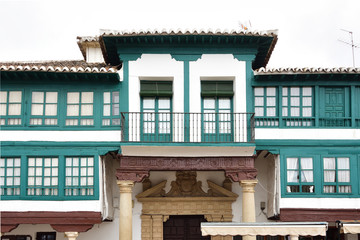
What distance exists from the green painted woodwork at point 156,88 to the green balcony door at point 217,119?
1.21 metres

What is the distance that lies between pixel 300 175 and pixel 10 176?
885cm

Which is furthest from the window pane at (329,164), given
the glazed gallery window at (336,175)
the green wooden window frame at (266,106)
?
the green wooden window frame at (266,106)

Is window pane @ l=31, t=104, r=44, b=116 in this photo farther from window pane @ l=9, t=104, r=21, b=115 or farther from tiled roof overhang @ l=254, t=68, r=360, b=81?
tiled roof overhang @ l=254, t=68, r=360, b=81

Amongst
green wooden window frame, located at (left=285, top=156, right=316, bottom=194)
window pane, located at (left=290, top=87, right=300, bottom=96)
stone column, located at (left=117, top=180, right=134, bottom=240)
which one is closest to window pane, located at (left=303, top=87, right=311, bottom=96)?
window pane, located at (left=290, top=87, right=300, bottom=96)

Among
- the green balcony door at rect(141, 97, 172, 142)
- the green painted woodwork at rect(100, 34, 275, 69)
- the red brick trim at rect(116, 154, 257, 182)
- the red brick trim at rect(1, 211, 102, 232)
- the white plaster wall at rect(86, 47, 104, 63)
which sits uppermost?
the white plaster wall at rect(86, 47, 104, 63)

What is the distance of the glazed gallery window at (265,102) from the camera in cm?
1522

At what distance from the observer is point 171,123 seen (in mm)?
15078

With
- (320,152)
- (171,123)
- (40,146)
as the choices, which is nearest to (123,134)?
(171,123)

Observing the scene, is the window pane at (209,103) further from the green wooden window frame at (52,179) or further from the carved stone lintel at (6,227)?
the carved stone lintel at (6,227)

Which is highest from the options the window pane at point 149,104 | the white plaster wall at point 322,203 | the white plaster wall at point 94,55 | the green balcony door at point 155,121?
the white plaster wall at point 94,55

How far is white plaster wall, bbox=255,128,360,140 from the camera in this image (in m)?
15.0

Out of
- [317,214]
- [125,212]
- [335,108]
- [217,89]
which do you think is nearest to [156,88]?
[217,89]

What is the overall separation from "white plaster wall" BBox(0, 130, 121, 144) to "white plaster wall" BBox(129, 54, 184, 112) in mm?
1181

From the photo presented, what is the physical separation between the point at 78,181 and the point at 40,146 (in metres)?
1.58
